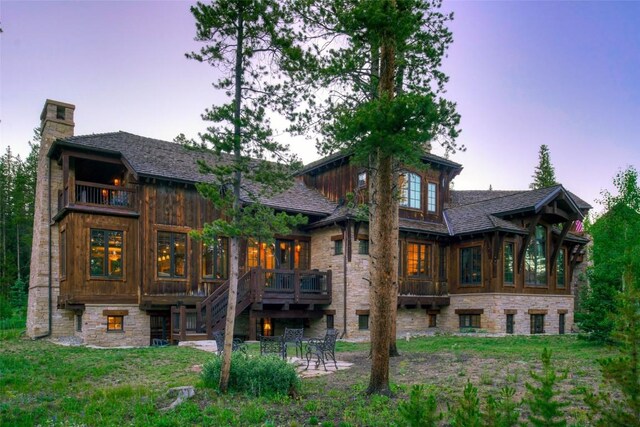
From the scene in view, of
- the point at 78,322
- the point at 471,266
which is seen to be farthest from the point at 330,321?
the point at 78,322

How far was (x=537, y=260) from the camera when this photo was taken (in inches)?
941

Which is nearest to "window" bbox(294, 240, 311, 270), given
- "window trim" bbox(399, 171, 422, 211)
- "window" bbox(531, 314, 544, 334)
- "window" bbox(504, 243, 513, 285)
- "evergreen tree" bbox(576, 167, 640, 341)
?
"window trim" bbox(399, 171, 422, 211)

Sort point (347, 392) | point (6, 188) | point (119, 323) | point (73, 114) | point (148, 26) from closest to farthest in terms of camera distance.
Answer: point (347, 392)
point (119, 323)
point (148, 26)
point (73, 114)
point (6, 188)

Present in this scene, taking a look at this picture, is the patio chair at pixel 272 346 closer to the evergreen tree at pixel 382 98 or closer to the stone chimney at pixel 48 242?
the evergreen tree at pixel 382 98

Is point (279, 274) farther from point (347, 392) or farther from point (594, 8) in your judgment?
point (594, 8)

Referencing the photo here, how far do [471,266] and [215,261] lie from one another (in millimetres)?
11489

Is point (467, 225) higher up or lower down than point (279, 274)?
higher up

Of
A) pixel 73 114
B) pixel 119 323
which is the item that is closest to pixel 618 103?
pixel 119 323

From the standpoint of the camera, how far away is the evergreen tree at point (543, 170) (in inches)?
1919

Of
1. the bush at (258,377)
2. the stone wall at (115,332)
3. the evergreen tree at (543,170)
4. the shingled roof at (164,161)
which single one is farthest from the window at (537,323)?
the evergreen tree at (543,170)

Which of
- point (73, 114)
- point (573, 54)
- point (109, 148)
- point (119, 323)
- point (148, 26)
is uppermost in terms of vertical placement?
point (148, 26)

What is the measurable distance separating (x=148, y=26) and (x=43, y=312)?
1241 centimetres

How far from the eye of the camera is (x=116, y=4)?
1938 cm

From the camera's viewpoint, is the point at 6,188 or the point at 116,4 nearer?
the point at 116,4
